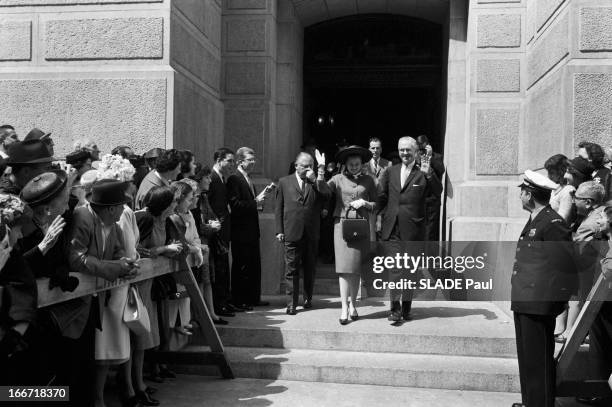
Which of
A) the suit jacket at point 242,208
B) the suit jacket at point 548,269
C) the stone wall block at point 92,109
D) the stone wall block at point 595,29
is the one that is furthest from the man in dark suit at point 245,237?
the stone wall block at point 595,29

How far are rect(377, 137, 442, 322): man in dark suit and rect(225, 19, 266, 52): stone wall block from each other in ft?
→ 11.0

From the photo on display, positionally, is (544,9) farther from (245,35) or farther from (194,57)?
(194,57)

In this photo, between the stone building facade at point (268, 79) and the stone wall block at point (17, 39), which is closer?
the stone building facade at point (268, 79)

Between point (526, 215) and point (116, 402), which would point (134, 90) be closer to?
point (116, 402)

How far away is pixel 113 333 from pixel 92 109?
3703 mm

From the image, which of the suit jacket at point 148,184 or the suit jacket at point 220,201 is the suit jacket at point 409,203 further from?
the suit jacket at point 148,184

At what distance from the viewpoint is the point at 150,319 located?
16.7 feet

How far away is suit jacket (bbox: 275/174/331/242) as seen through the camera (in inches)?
280

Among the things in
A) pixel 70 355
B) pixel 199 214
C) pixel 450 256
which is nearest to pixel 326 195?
pixel 199 214

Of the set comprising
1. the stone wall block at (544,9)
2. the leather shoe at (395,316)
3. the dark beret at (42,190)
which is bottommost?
the leather shoe at (395,316)

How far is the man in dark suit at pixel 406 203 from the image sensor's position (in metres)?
6.82

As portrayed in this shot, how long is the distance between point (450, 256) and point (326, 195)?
2.37m

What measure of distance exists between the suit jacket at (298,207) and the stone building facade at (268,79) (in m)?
1.42

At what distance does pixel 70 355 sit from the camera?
13.1 feet
